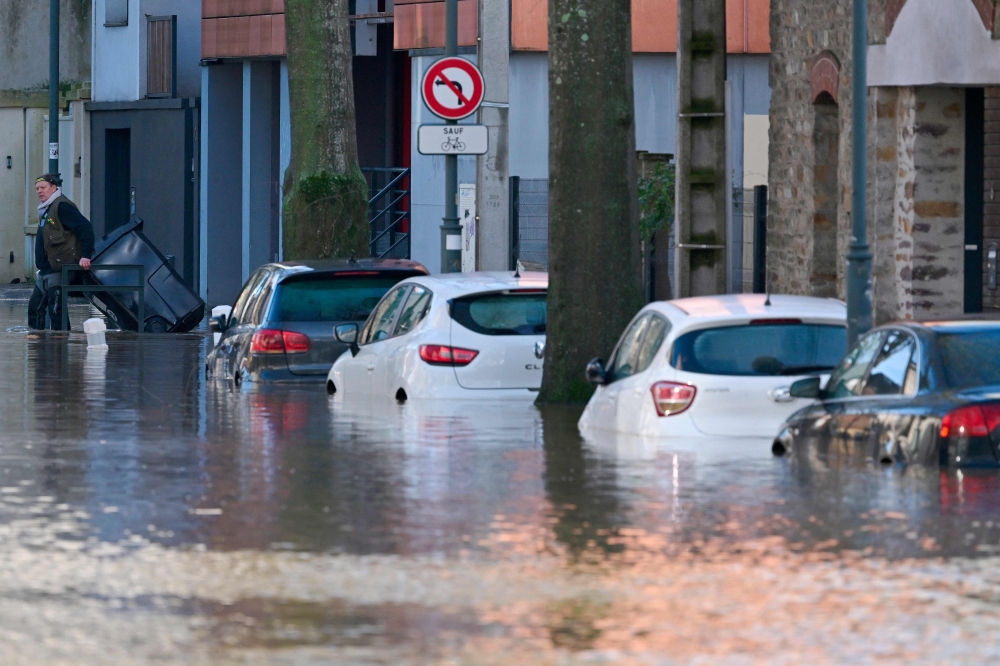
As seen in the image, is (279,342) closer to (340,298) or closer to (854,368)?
(340,298)

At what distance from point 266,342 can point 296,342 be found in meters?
0.32

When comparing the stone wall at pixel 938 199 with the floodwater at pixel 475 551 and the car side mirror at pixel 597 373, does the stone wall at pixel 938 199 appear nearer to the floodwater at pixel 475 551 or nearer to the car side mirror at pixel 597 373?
the floodwater at pixel 475 551

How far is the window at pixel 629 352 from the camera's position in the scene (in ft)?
41.8

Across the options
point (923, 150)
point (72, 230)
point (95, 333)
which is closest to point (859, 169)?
point (923, 150)

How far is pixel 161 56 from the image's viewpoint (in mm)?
42156

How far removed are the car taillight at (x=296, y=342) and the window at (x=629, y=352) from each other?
204 inches

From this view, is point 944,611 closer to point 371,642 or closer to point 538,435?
point 371,642

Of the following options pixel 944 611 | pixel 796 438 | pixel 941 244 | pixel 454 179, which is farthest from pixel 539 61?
pixel 944 611

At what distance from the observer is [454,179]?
75.7 ft

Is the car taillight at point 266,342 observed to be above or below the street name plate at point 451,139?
below

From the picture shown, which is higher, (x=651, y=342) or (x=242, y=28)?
(x=242, y=28)

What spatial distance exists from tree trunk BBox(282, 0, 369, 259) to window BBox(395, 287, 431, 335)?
7.59 m

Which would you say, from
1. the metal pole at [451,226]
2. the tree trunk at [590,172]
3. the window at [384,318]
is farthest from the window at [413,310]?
the metal pole at [451,226]

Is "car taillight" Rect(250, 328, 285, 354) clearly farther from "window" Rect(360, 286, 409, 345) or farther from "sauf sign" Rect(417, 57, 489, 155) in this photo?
"sauf sign" Rect(417, 57, 489, 155)
